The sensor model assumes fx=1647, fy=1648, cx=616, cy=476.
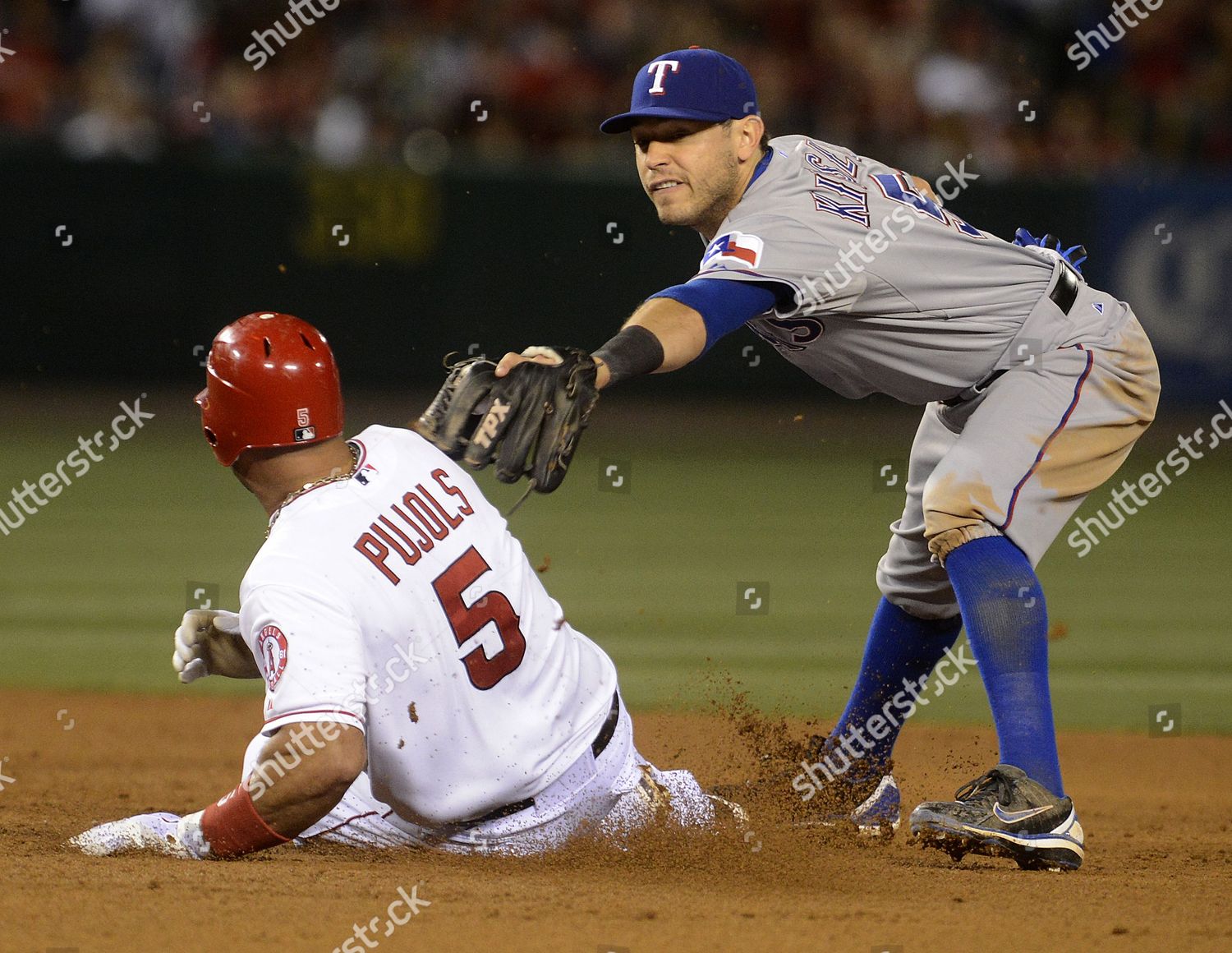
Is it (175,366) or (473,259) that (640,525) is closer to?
(473,259)

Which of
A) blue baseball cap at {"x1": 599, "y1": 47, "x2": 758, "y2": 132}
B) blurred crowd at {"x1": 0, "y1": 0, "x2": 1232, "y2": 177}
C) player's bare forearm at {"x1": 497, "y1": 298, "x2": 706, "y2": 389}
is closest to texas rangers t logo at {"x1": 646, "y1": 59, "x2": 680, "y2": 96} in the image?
blue baseball cap at {"x1": 599, "y1": 47, "x2": 758, "y2": 132}

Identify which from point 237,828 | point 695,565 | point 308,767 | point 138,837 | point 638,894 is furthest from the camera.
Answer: point 695,565

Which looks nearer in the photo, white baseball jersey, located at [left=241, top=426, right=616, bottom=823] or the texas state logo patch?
white baseball jersey, located at [left=241, top=426, right=616, bottom=823]

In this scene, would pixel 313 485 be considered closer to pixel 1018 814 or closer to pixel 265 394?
pixel 265 394

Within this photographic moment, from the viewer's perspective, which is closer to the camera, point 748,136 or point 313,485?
point 313,485

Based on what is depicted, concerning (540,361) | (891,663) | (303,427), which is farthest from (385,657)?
(891,663)

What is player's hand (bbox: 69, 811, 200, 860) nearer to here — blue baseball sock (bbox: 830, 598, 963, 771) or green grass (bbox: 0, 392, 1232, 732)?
blue baseball sock (bbox: 830, 598, 963, 771)
